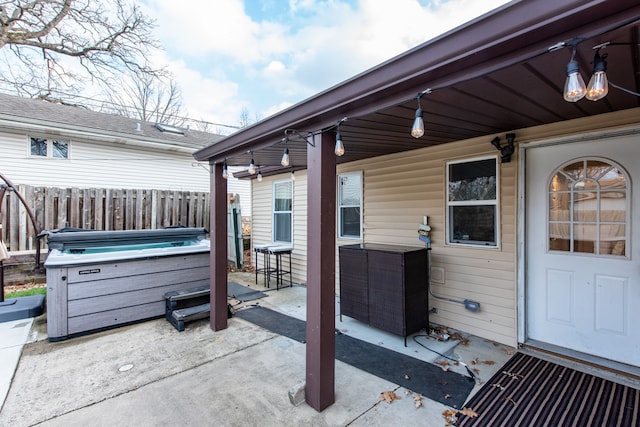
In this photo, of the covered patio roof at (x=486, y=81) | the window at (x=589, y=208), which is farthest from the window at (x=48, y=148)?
the window at (x=589, y=208)

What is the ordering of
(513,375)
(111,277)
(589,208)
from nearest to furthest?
(513,375)
(589,208)
(111,277)

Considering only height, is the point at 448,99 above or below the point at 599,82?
above

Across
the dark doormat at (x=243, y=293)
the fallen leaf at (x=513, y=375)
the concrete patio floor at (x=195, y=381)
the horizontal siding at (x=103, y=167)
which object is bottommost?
the concrete patio floor at (x=195, y=381)

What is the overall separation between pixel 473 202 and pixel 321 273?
2233mm

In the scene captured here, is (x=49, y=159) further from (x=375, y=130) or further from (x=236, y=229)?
(x=375, y=130)

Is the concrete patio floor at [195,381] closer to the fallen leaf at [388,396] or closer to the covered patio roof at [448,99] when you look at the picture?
the fallen leaf at [388,396]

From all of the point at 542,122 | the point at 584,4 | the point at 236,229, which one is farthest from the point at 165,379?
the point at 236,229

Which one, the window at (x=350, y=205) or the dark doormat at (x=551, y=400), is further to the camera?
the window at (x=350, y=205)

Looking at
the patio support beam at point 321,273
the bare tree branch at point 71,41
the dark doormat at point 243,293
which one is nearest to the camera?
the patio support beam at point 321,273

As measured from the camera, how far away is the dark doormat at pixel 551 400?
2.06m

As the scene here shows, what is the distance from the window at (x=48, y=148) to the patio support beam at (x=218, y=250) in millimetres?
6492

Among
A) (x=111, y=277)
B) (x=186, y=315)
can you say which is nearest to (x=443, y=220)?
(x=186, y=315)

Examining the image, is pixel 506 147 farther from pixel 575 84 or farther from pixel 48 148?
pixel 48 148

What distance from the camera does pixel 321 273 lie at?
7.56 feet
